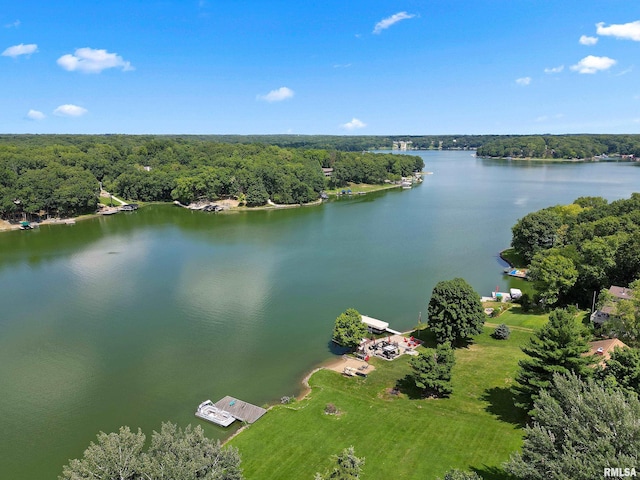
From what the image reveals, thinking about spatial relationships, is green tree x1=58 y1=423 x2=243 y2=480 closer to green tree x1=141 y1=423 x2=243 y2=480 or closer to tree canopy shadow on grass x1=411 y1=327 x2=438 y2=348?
green tree x1=141 y1=423 x2=243 y2=480

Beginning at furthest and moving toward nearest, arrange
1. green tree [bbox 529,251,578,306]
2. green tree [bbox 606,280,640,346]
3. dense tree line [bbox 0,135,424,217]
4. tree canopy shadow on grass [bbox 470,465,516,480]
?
dense tree line [bbox 0,135,424,217] < green tree [bbox 529,251,578,306] < green tree [bbox 606,280,640,346] < tree canopy shadow on grass [bbox 470,465,516,480]

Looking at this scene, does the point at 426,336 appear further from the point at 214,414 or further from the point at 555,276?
the point at 214,414

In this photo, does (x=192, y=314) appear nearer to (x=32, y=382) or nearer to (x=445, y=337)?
(x=32, y=382)

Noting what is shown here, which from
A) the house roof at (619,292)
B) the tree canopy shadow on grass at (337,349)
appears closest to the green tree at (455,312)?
the tree canopy shadow on grass at (337,349)

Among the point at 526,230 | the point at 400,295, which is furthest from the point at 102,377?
the point at 526,230

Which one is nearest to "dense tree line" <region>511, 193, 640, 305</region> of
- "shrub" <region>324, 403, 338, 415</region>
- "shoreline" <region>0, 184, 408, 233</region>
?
"shrub" <region>324, 403, 338, 415</region>

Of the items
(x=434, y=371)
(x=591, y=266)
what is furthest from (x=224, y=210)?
(x=434, y=371)

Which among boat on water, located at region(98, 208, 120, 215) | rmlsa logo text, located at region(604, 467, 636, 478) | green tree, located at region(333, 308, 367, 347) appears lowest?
green tree, located at region(333, 308, 367, 347)
